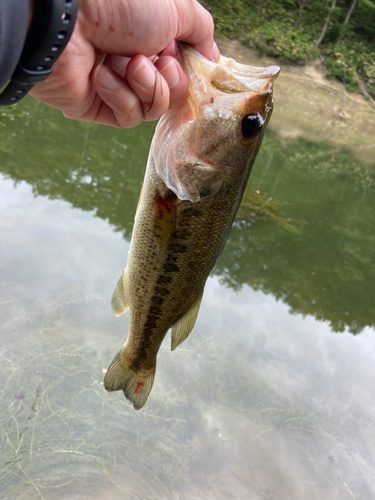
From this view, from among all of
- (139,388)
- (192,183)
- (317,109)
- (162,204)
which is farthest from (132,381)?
(317,109)

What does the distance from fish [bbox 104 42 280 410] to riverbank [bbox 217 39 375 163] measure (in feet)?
40.6

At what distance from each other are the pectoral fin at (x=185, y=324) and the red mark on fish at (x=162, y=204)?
1.39 ft

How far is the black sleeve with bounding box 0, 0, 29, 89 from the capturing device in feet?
2.78

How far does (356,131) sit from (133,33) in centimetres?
1809

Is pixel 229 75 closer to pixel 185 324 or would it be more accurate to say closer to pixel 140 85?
pixel 140 85

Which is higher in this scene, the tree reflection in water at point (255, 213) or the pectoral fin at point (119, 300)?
the pectoral fin at point (119, 300)

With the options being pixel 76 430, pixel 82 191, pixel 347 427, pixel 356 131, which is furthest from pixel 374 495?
pixel 356 131

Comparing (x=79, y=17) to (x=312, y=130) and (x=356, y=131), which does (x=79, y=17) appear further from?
(x=356, y=131)

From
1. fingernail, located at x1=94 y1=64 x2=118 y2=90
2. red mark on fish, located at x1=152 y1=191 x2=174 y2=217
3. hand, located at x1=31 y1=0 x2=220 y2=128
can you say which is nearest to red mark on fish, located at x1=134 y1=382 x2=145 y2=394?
red mark on fish, located at x1=152 y1=191 x2=174 y2=217

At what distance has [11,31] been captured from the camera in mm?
874

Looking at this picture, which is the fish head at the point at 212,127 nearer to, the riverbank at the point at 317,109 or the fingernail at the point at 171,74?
the fingernail at the point at 171,74

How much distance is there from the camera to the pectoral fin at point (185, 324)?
1692mm

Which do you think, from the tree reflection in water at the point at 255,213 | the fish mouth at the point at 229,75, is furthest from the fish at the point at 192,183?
the tree reflection in water at the point at 255,213

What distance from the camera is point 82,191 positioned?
5160mm
